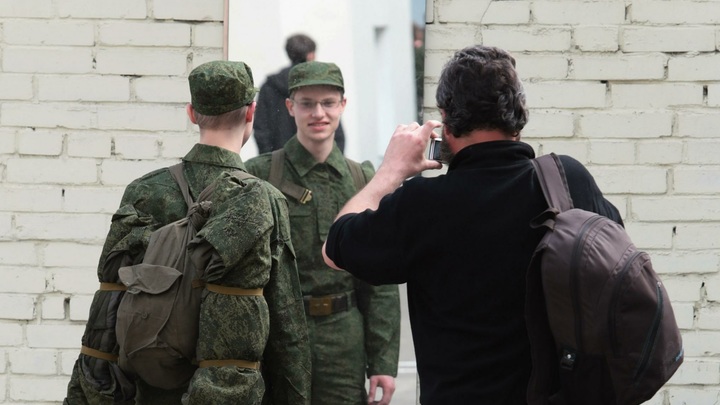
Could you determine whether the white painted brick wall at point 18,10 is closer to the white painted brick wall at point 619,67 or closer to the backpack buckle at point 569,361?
the white painted brick wall at point 619,67

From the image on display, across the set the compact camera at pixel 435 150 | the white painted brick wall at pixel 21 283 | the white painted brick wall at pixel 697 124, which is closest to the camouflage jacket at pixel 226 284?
the compact camera at pixel 435 150

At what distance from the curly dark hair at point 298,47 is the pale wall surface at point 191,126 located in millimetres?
282

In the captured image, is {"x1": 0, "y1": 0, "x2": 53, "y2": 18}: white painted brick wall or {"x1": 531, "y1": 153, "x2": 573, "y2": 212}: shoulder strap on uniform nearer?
{"x1": 531, "y1": 153, "x2": 573, "y2": 212}: shoulder strap on uniform

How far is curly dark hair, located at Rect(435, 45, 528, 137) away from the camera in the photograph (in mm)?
2162

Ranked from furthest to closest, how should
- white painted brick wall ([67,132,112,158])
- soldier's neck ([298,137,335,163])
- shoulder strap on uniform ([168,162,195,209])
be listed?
white painted brick wall ([67,132,112,158]) → soldier's neck ([298,137,335,163]) → shoulder strap on uniform ([168,162,195,209])

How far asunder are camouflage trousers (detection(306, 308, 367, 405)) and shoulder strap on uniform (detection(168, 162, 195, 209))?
0.89 metres

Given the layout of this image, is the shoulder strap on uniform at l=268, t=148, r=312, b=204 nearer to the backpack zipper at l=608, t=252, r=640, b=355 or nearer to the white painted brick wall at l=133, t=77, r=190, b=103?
the white painted brick wall at l=133, t=77, r=190, b=103

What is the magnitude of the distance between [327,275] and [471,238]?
4.74ft

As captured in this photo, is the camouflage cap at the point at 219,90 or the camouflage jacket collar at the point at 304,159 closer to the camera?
the camouflage cap at the point at 219,90

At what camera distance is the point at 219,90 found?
2.76 m

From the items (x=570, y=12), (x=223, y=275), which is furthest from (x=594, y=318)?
(x=570, y=12)

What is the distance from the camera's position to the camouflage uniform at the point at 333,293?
3504mm

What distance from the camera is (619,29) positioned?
4.11 meters

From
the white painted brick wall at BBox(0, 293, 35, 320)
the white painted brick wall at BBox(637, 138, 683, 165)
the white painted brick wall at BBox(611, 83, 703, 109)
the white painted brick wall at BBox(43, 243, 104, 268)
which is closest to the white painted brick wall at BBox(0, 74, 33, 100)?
the white painted brick wall at BBox(43, 243, 104, 268)
